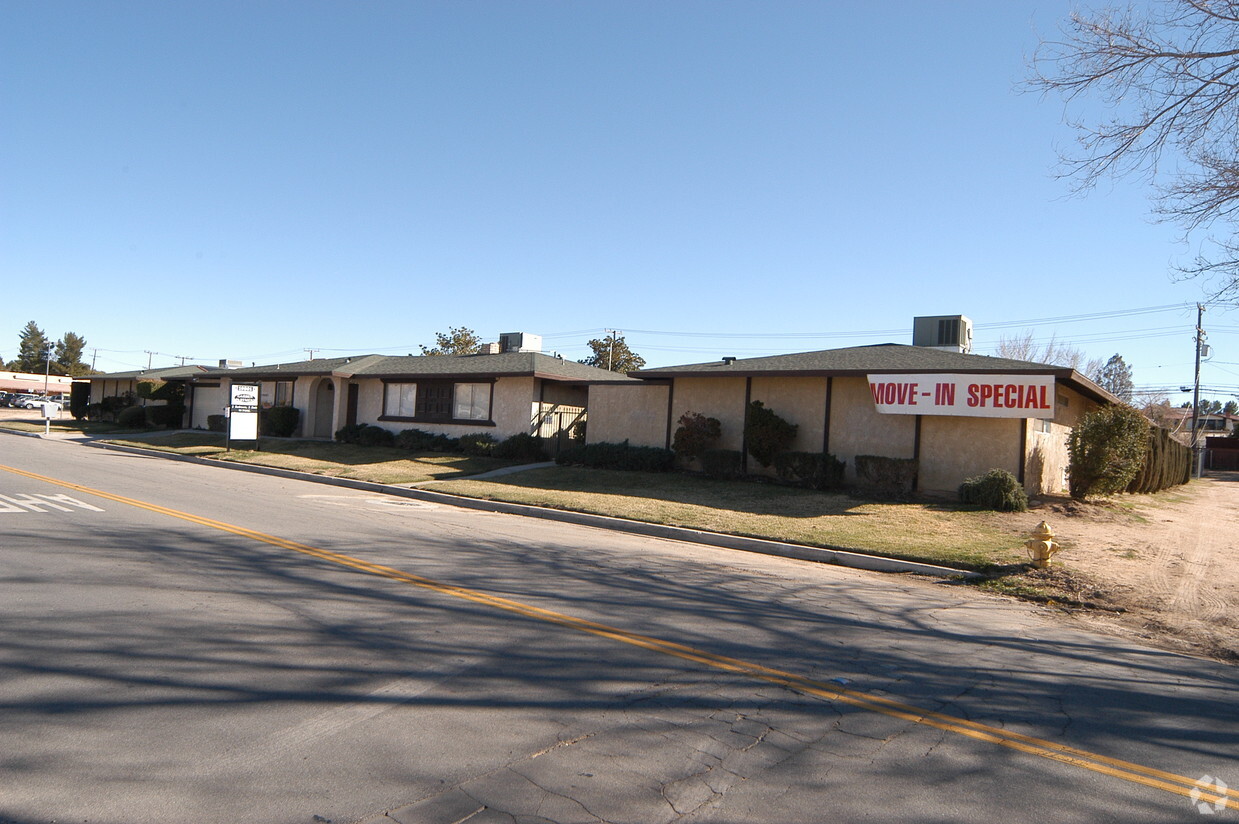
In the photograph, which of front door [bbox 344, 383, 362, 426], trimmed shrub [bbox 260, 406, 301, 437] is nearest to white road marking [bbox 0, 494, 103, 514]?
front door [bbox 344, 383, 362, 426]

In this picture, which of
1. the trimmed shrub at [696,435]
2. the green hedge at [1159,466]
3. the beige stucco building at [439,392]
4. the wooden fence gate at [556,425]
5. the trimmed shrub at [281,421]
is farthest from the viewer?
the trimmed shrub at [281,421]

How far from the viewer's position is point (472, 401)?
28.9 metres

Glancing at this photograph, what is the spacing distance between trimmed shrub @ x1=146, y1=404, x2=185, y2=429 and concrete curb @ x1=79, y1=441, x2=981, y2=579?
76.1 feet

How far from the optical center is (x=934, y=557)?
12227mm

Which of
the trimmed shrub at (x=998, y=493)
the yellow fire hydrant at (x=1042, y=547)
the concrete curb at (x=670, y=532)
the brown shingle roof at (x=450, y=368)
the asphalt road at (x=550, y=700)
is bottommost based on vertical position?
the concrete curb at (x=670, y=532)

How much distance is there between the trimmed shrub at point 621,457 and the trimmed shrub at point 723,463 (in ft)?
4.69

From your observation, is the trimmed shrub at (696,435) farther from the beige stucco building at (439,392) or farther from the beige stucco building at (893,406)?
the beige stucco building at (439,392)

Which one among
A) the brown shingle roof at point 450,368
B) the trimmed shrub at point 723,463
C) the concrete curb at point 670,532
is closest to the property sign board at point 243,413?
the brown shingle roof at point 450,368

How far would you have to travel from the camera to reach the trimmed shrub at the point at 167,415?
136 feet

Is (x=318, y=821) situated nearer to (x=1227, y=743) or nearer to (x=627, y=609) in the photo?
(x=627, y=609)

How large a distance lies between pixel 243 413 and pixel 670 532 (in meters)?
20.2

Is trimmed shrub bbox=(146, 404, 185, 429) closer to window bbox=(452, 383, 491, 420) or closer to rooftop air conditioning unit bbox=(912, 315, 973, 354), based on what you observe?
window bbox=(452, 383, 491, 420)

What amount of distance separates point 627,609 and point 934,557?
21.4 ft

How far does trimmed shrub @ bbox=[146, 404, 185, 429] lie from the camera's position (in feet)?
136
